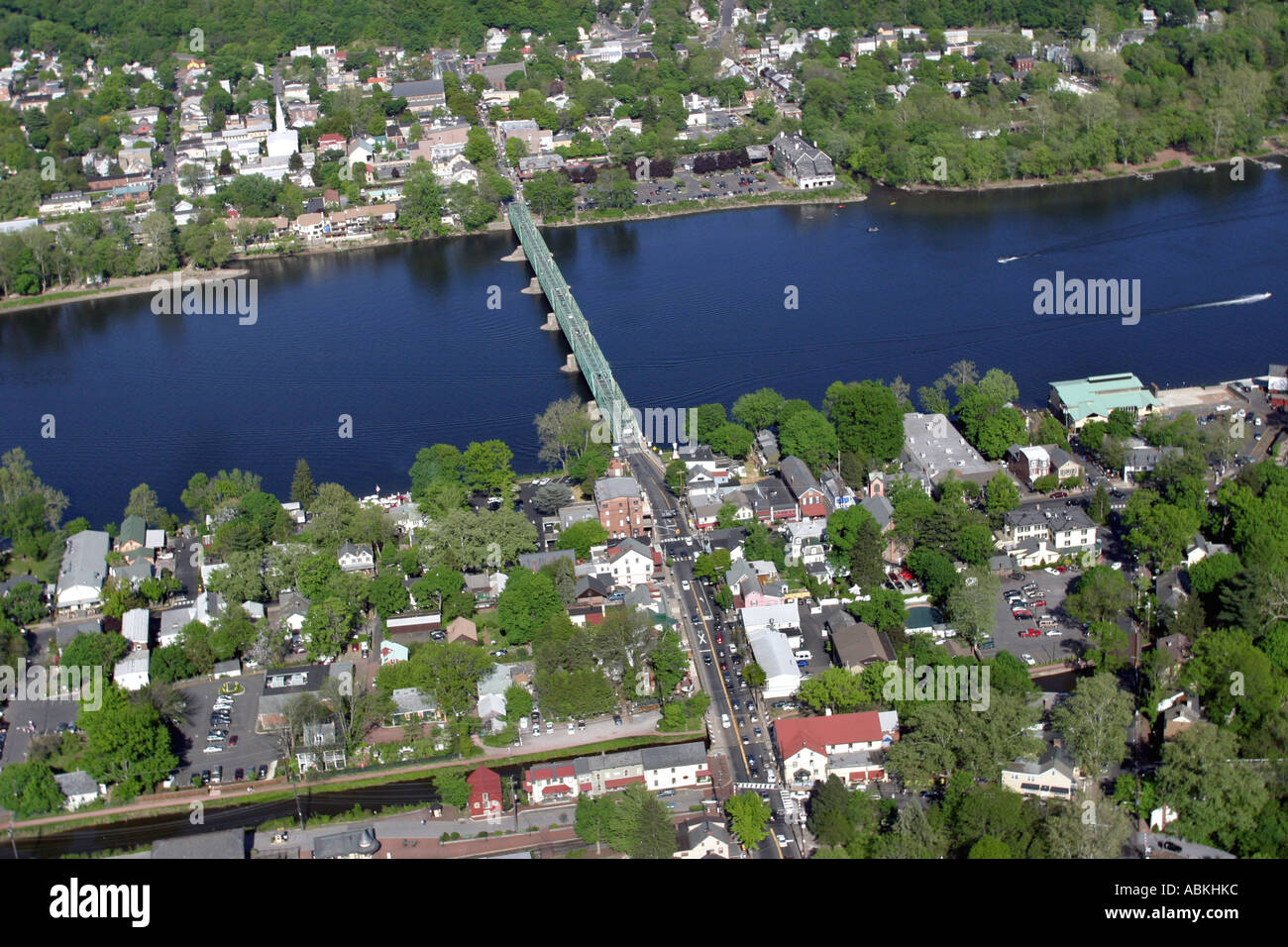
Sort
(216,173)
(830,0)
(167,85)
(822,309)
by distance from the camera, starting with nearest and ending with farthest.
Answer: (822,309) < (216,173) < (167,85) < (830,0)

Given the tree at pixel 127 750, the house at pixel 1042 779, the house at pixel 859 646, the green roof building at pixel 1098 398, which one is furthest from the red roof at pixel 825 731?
the green roof building at pixel 1098 398

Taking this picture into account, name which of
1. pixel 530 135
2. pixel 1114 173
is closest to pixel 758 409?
pixel 1114 173

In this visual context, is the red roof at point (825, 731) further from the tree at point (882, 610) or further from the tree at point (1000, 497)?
the tree at point (1000, 497)

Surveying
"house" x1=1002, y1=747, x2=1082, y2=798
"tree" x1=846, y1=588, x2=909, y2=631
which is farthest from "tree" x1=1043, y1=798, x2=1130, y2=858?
"tree" x1=846, y1=588, x2=909, y2=631

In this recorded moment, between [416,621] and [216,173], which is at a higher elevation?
[216,173]

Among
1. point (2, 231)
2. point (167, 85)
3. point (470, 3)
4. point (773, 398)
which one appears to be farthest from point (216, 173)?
point (773, 398)
